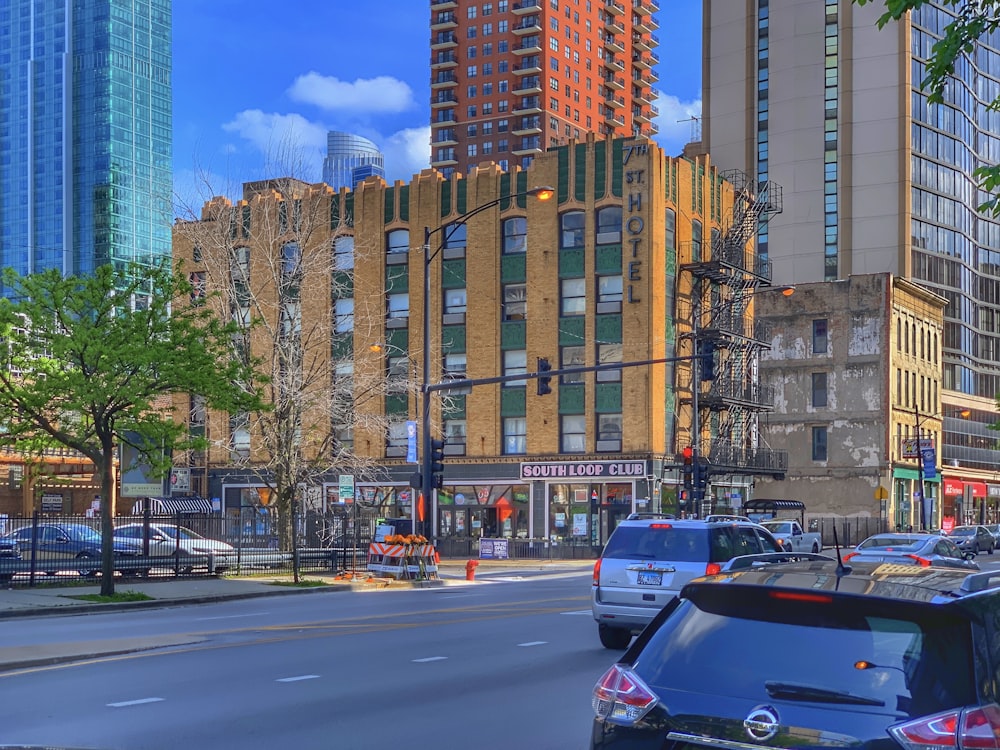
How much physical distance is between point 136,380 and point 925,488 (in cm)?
6808

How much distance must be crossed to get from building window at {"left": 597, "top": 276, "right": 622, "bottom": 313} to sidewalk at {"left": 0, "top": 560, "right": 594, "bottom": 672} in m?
18.1

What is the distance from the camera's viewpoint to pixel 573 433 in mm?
56469

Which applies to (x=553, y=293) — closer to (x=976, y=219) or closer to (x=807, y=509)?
(x=807, y=509)

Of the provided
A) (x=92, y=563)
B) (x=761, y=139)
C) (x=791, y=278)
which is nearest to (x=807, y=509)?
(x=791, y=278)

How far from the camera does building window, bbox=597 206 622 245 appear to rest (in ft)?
182

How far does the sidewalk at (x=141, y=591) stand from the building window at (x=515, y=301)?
19.0 m

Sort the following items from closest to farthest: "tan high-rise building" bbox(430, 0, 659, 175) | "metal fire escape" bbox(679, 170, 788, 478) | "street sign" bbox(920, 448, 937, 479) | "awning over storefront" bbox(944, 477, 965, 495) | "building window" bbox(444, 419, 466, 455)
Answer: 1. "metal fire escape" bbox(679, 170, 788, 478)
2. "building window" bbox(444, 419, 466, 455)
3. "street sign" bbox(920, 448, 937, 479)
4. "awning over storefront" bbox(944, 477, 965, 495)
5. "tan high-rise building" bbox(430, 0, 659, 175)

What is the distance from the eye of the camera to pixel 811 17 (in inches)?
3814

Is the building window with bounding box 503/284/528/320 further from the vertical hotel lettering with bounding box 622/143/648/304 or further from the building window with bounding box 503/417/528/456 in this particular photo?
the vertical hotel lettering with bounding box 622/143/648/304

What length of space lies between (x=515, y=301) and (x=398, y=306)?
638 centimetres

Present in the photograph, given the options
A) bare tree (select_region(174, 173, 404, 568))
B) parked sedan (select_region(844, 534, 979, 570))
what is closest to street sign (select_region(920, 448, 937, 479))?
bare tree (select_region(174, 173, 404, 568))

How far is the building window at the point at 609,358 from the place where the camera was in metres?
55.5

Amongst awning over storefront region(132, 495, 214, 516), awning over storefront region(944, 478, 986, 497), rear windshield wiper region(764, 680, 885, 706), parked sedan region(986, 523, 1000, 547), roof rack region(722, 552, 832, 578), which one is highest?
roof rack region(722, 552, 832, 578)

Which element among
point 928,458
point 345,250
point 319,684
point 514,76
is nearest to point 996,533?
point 928,458
